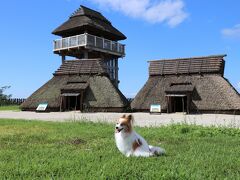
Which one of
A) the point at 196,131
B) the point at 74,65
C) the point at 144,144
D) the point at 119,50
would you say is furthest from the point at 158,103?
the point at 144,144

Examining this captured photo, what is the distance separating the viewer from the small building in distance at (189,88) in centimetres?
2406

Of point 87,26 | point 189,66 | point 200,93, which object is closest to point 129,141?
Answer: point 200,93

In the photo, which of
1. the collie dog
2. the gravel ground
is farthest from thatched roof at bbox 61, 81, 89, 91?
the collie dog

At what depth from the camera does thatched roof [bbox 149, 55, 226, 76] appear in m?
26.2

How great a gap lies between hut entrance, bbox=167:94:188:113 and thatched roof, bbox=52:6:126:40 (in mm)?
11325

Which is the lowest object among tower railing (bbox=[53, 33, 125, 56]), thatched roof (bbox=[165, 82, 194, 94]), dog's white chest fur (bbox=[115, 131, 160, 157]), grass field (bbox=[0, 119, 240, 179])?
grass field (bbox=[0, 119, 240, 179])

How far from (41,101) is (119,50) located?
1055 centimetres

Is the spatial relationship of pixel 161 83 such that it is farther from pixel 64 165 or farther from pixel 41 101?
pixel 64 165

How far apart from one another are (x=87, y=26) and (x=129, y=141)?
27.8m

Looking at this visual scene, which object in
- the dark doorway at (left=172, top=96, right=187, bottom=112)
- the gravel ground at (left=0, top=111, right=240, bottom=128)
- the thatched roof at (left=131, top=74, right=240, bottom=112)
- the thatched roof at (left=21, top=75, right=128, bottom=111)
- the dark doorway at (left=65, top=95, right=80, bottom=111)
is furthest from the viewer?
the dark doorway at (left=65, top=95, right=80, bottom=111)

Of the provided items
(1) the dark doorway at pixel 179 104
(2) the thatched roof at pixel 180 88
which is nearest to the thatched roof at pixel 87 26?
(2) the thatched roof at pixel 180 88

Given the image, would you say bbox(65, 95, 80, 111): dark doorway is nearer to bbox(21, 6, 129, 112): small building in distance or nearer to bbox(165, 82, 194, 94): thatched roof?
bbox(21, 6, 129, 112): small building in distance

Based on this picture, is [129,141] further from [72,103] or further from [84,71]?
[72,103]

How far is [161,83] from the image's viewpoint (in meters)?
27.1
